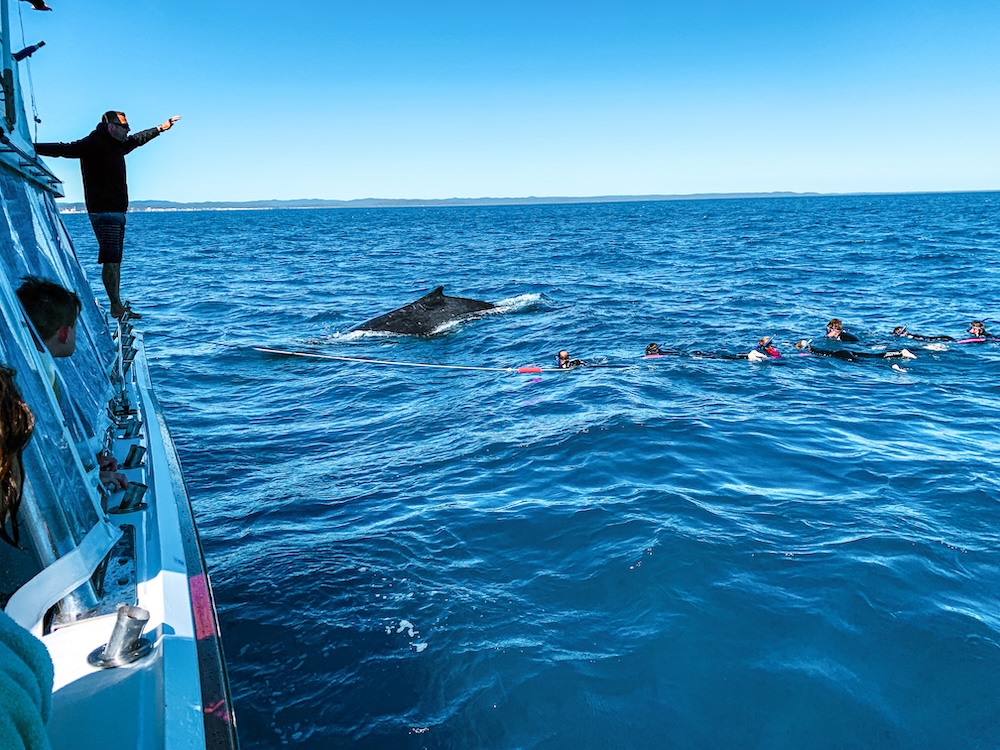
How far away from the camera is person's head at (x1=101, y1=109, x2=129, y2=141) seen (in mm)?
8406

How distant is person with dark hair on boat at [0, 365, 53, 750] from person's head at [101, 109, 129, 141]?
8127mm

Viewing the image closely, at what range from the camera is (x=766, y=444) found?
8992 millimetres

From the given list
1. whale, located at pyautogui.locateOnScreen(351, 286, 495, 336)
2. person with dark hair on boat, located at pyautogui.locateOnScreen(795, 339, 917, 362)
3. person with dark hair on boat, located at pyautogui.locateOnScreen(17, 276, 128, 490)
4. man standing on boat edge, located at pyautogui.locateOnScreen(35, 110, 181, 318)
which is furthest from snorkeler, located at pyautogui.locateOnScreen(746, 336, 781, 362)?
person with dark hair on boat, located at pyautogui.locateOnScreen(17, 276, 128, 490)

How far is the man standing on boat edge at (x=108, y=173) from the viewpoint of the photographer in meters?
8.44

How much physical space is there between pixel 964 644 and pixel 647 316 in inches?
616

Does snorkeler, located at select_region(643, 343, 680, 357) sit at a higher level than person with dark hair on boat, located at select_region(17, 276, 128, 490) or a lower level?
lower

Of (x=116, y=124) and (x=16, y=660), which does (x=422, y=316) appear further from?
(x=16, y=660)

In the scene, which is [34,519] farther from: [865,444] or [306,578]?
[865,444]

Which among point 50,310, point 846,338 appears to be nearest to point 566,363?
point 846,338

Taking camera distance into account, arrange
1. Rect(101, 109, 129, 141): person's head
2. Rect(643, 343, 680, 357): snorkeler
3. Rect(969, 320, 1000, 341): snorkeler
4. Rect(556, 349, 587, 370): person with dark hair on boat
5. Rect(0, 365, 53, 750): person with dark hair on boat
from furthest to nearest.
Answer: Rect(969, 320, 1000, 341): snorkeler, Rect(643, 343, 680, 357): snorkeler, Rect(556, 349, 587, 370): person with dark hair on boat, Rect(101, 109, 129, 141): person's head, Rect(0, 365, 53, 750): person with dark hair on boat

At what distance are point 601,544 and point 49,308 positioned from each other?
4.83 meters

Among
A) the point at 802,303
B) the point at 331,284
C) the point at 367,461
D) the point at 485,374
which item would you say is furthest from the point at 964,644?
the point at 331,284

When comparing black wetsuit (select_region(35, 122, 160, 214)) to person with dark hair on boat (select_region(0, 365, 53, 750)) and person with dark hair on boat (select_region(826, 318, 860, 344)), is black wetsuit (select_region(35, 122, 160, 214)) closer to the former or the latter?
person with dark hair on boat (select_region(0, 365, 53, 750))

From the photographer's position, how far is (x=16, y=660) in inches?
57.9
